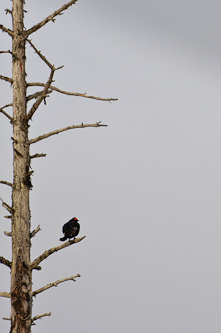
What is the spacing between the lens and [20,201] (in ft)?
18.6

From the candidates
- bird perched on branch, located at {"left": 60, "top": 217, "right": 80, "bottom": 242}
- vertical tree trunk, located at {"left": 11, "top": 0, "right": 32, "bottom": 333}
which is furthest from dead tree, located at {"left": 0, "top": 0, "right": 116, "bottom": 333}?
bird perched on branch, located at {"left": 60, "top": 217, "right": 80, "bottom": 242}

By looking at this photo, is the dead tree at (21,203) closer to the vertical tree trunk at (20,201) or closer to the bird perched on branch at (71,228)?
the vertical tree trunk at (20,201)

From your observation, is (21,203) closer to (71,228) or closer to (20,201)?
(20,201)

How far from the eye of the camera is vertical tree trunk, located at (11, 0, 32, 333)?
18.1 feet

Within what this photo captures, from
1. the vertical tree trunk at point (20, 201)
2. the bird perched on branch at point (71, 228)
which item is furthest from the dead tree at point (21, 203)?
the bird perched on branch at point (71, 228)

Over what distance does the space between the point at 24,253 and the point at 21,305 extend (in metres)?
0.55

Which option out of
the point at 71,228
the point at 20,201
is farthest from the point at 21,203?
the point at 71,228

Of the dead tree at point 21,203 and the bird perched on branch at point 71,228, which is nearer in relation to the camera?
the dead tree at point 21,203

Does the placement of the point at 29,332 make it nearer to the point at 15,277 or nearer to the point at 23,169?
the point at 15,277

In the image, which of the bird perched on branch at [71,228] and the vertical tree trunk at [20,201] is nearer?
the vertical tree trunk at [20,201]

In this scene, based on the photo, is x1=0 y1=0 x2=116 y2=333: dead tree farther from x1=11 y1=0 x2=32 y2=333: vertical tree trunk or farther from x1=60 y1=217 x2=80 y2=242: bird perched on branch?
x1=60 y1=217 x2=80 y2=242: bird perched on branch

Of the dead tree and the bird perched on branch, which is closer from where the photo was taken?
the dead tree

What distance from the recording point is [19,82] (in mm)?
5879

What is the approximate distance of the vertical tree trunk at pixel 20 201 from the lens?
18.1 feet
